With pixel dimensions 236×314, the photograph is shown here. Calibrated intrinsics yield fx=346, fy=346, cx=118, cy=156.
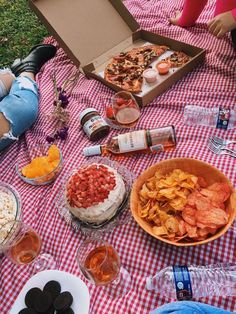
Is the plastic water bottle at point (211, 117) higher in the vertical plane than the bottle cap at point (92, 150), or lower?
lower

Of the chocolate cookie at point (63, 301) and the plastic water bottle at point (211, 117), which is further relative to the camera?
the plastic water bottle at point (211, 117)

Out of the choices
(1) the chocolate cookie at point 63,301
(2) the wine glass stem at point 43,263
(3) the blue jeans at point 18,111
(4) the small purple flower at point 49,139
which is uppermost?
(3) the blue jeans at point 18,111

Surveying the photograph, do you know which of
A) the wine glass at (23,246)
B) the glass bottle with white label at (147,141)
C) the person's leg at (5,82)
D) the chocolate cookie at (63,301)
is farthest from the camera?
the person's leg at (5,82)

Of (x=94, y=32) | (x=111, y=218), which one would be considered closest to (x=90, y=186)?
(x=111, y=218)

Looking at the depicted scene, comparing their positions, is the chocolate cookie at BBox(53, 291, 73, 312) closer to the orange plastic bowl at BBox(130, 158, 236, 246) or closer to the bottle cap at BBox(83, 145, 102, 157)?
the orange plastic bowl at BBox(130, 158, 236, 246)

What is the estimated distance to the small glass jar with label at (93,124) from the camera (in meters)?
1.73

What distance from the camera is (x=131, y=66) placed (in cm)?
206

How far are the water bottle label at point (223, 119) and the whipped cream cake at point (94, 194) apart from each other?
583 mm

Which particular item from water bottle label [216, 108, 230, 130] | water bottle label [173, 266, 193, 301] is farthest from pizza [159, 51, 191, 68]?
water bottle label [173, 266, 193, 301]

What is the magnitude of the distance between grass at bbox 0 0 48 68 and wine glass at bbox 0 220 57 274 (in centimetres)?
208

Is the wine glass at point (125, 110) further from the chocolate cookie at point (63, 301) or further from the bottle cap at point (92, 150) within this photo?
the chocolate cookie at point (63, 301)

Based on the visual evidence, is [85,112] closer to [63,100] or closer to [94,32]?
[63,100]

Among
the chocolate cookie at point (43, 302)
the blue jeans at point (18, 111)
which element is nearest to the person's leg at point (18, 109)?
the blue jeans at point (18, 111)

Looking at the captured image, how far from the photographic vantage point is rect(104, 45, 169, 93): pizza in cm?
196
